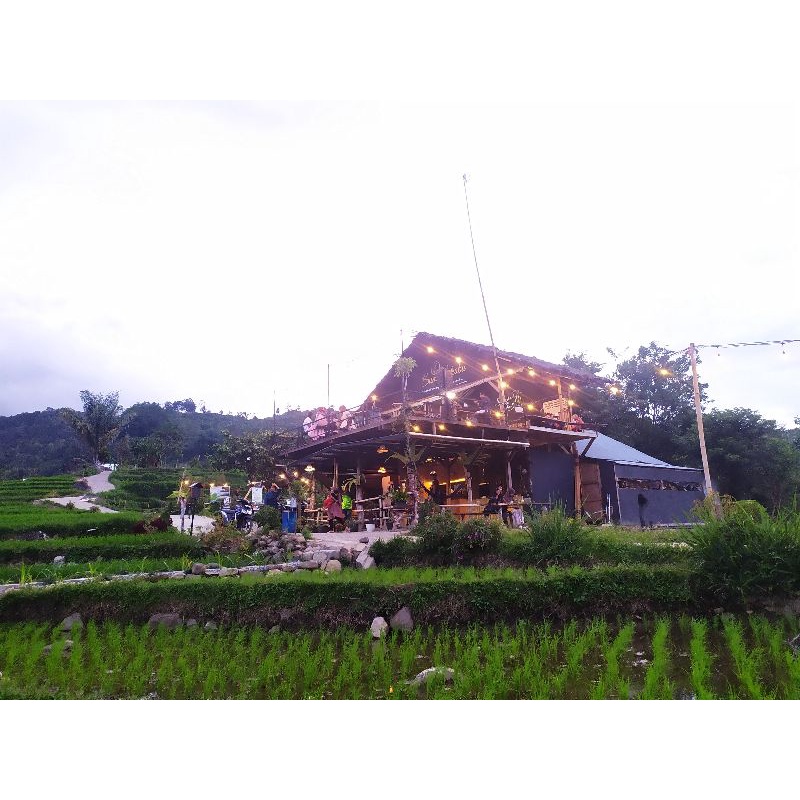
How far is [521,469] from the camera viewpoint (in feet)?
67.7

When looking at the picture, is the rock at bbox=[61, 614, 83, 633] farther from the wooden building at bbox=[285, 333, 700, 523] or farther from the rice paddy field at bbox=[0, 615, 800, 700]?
the wooden building at bbox=[285, 333, 700, 523]

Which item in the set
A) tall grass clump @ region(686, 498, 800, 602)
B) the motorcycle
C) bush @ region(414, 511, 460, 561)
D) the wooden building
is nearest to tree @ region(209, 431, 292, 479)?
the wooden building

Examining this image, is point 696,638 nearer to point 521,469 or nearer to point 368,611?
point 368,611

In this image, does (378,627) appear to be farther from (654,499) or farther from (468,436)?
(654,499)

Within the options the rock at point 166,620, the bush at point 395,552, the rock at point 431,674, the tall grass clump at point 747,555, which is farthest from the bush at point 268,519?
the tall grass clump at point 747,555

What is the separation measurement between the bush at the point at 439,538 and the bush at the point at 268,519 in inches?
235

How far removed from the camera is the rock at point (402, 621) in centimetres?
663

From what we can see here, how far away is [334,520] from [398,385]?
9.02m

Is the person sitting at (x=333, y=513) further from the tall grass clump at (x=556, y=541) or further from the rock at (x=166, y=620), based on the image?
the rock at (x=166, y=620)

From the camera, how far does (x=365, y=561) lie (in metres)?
10.5

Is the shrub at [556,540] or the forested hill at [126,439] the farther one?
the forested hill at [126,439]

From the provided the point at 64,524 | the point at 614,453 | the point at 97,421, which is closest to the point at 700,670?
the point at 64,524

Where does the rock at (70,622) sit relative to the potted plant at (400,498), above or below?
below

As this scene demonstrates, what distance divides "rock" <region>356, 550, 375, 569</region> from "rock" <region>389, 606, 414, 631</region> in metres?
3.55
